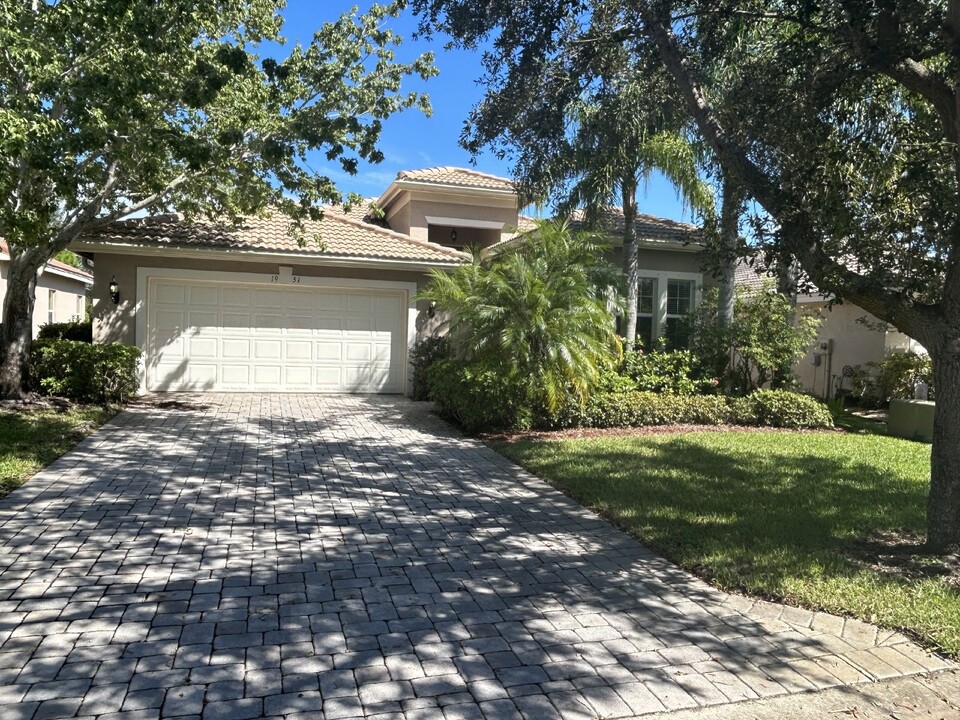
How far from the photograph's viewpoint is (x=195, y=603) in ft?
14.2

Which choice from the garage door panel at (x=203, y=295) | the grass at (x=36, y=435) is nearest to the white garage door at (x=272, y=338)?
the garage door panel at (x=203, y=295)

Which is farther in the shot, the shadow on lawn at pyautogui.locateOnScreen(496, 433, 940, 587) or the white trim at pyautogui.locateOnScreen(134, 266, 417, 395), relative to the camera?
the white trim at pyautogui.locateOnScreen(134, 266, 417, 395)

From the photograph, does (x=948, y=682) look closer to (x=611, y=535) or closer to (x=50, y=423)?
(x=611, y=535)

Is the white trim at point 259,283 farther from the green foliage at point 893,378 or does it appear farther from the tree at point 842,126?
the green foliage at point 893,378

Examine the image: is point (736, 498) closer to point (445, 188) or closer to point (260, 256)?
point (260, 256)

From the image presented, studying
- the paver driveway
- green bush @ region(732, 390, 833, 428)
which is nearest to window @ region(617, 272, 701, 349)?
green bush @ region(732, 390, 833, 428)

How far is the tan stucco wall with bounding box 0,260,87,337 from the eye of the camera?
22656 mm

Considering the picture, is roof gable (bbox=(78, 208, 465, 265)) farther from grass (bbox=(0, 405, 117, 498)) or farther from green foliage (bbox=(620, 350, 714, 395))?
green foliage (bbox=(620, 350, 714, 395))

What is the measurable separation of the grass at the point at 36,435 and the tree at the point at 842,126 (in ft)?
21.8

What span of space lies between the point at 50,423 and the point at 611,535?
8.39 metres

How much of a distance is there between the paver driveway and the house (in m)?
6.98

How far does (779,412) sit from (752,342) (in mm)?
1559

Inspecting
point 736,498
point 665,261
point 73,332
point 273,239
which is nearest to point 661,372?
point 665,261

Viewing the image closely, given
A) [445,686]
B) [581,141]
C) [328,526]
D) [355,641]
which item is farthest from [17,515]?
[581,141]
